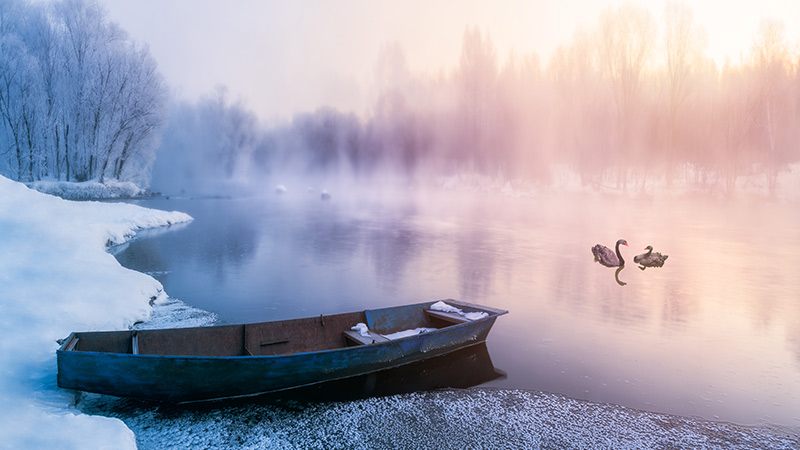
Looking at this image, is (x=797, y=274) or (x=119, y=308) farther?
(x=797, y=274)

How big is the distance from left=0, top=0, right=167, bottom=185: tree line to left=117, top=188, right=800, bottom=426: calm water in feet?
54.4

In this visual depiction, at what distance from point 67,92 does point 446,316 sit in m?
44.9

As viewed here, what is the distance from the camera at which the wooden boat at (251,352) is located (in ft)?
23.7

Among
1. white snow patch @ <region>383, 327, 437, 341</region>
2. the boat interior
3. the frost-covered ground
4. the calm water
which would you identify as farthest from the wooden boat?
the calm water

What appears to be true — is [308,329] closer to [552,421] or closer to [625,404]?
[552,421]

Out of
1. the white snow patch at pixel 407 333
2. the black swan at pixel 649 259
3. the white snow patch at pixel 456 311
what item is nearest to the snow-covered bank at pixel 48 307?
the white snow patch at pixel 407 333

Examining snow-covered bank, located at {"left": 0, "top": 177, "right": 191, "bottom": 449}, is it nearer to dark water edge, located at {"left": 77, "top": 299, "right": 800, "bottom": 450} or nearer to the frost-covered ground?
the frost-covered ground

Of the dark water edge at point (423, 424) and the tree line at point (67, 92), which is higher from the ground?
the tree line at point (67, 92)

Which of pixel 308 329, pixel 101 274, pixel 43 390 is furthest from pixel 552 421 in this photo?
pixel 101 274

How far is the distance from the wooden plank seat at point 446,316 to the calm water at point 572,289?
43.4 inches

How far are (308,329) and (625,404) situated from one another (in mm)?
6141

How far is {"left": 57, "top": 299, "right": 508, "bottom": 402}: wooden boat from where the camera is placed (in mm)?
7230

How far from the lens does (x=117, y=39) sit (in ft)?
145

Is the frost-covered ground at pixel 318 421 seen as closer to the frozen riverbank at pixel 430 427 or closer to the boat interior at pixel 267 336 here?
the frozen riverbank at pixel 430 427
